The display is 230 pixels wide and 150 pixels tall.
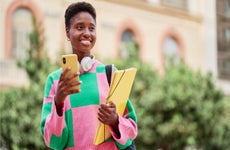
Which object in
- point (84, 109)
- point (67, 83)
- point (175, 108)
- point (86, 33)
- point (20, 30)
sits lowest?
point (175, 108)

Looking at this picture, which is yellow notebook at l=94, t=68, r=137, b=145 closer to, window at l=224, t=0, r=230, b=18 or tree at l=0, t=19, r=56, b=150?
tree at l=0, t=19, r=56, b=150

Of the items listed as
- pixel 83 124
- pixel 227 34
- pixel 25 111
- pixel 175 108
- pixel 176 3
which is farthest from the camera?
pixel 227 34

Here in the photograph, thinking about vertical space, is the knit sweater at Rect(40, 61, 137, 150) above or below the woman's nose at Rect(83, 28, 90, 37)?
below

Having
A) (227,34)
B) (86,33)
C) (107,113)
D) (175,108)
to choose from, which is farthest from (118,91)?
(227,34)

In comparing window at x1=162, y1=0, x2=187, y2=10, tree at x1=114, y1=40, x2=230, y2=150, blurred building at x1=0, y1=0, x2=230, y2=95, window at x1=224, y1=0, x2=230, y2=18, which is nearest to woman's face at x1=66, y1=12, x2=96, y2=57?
tree at x1=114, y1=40, x2=230, y2=150

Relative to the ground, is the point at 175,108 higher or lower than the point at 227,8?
lower

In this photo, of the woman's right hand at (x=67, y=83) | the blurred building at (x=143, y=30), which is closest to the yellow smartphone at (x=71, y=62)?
the woman's right hand at (x=67, y=83)

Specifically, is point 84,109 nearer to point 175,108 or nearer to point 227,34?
point 175,108

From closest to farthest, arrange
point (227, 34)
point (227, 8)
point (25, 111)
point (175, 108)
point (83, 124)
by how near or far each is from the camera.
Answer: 1. point (83, 124)
2. point (25, 111)
3. point (175, 108)
4. point (227, 34)
5. point (227, 8)

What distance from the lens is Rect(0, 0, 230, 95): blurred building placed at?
611 inches

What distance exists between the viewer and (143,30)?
18438 millimetres

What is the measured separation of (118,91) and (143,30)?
1607 cm

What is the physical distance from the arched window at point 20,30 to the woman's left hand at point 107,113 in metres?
13.2

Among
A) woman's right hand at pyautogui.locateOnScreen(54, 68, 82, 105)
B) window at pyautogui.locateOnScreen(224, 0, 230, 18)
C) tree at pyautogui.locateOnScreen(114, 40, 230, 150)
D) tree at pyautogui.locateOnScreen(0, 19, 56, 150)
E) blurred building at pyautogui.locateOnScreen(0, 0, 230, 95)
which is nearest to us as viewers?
woman's right hand at pyautogui.locateOnScreen(54, 68, 82, 105)
